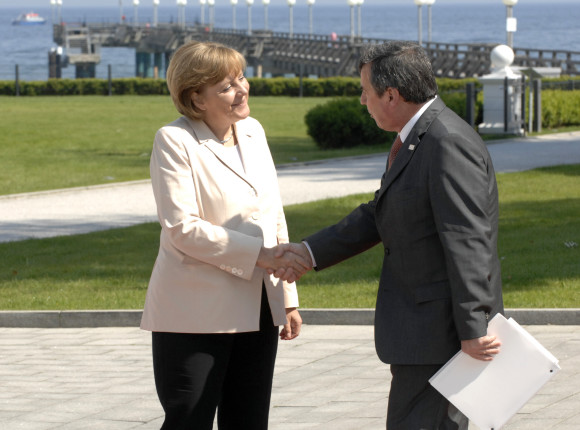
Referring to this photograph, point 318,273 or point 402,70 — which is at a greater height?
point 402,70

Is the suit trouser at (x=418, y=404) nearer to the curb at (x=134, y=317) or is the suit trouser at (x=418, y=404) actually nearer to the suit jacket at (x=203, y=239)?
the suit jacket at (x=203, y=239)

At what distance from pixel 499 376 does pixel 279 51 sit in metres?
71.9

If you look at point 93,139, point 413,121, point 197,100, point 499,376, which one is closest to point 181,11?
point 93,139

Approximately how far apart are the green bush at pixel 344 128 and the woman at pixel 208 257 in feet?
61.0

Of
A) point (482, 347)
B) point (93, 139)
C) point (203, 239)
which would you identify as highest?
point (203, 239)

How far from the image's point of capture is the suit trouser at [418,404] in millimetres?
3439

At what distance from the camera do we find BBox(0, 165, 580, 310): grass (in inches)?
324

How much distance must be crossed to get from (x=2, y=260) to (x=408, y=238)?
7.96m

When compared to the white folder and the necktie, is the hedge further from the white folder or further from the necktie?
the white folder

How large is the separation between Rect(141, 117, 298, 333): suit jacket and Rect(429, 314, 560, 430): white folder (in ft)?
2.58

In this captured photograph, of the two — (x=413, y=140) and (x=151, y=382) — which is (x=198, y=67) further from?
(x=151, y=382)

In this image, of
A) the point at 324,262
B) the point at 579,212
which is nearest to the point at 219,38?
the point at 579,212

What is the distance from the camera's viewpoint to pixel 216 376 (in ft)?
12.4

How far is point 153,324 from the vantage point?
3.81 meters
